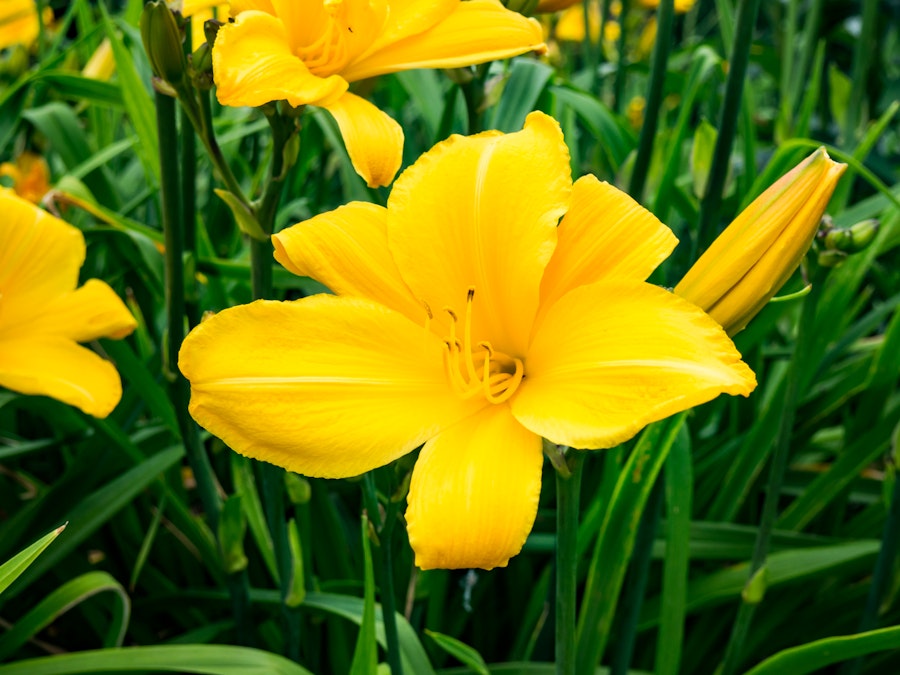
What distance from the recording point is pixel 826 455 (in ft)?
4.68

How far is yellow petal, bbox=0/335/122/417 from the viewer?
904 mm

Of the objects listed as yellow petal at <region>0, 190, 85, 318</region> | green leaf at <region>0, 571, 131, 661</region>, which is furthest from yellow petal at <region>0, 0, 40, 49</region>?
green leaf at <region>0, 571, 131, 661</region>

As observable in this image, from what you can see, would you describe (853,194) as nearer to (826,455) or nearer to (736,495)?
(826,455)

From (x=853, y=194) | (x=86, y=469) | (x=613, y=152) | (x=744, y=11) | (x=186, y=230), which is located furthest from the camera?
(x=853, y=194)

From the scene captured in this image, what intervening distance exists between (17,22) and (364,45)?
1582mm

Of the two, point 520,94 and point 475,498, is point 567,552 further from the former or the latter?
point 520,94

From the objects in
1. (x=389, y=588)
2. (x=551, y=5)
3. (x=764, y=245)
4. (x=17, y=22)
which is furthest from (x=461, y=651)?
(x=17, y=22)

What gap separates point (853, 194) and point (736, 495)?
4.23ft

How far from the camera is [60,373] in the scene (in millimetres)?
940

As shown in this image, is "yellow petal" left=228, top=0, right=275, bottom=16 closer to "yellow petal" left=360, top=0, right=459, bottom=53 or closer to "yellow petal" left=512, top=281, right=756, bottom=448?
"yellow petal" left=360, top=0, right=459, bottom=53

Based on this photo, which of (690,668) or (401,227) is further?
(690,668)

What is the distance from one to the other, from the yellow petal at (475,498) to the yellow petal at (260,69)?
275 mm

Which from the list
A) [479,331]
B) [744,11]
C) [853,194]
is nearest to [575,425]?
[479,331]

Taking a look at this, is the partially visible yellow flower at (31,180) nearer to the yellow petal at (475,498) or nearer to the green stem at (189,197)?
the green stem at (189,197)
